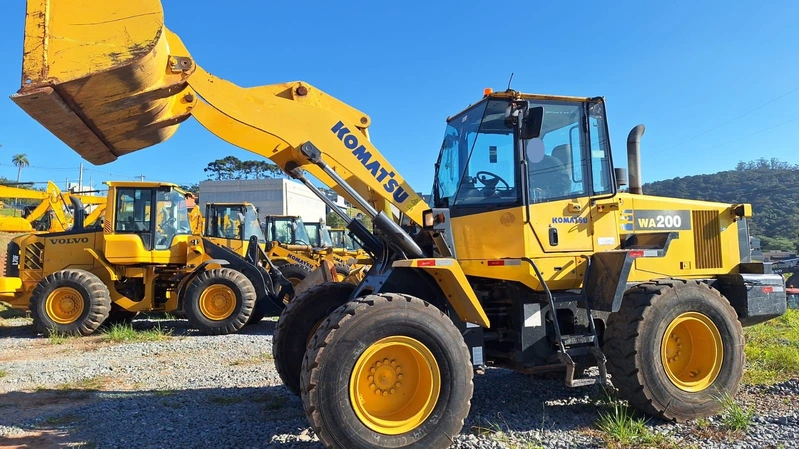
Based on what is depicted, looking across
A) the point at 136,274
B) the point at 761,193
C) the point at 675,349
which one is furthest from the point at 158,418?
the point at 761,193

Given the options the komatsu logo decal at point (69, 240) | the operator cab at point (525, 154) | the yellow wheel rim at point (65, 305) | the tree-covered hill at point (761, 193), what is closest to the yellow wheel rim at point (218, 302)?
the yellow wheel rim at point (65, 305)

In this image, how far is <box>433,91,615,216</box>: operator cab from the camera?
182 inches

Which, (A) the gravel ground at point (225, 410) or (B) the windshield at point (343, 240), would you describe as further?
(B) the windshield at point (343, 240)

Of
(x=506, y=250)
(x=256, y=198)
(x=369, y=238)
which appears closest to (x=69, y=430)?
(x=369, y=238)

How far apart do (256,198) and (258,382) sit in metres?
41.0

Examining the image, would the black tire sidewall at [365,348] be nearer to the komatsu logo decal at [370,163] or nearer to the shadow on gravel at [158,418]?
the shadow on gravel at [158,418]

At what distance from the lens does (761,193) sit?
4612cm

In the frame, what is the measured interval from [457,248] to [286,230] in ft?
37.5

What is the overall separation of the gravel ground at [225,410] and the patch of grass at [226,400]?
0.03ft

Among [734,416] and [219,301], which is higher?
[219,301]

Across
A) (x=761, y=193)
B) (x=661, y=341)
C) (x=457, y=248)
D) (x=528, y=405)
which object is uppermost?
(x=761, y=193)

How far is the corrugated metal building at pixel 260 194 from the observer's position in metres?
45.2

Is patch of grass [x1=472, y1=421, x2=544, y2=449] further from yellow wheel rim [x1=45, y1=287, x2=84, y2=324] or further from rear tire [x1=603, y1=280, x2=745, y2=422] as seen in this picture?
yellow wheel rim [x1=45, y1=287, x2=84, y2=324]

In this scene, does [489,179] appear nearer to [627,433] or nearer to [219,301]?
[627,433]
